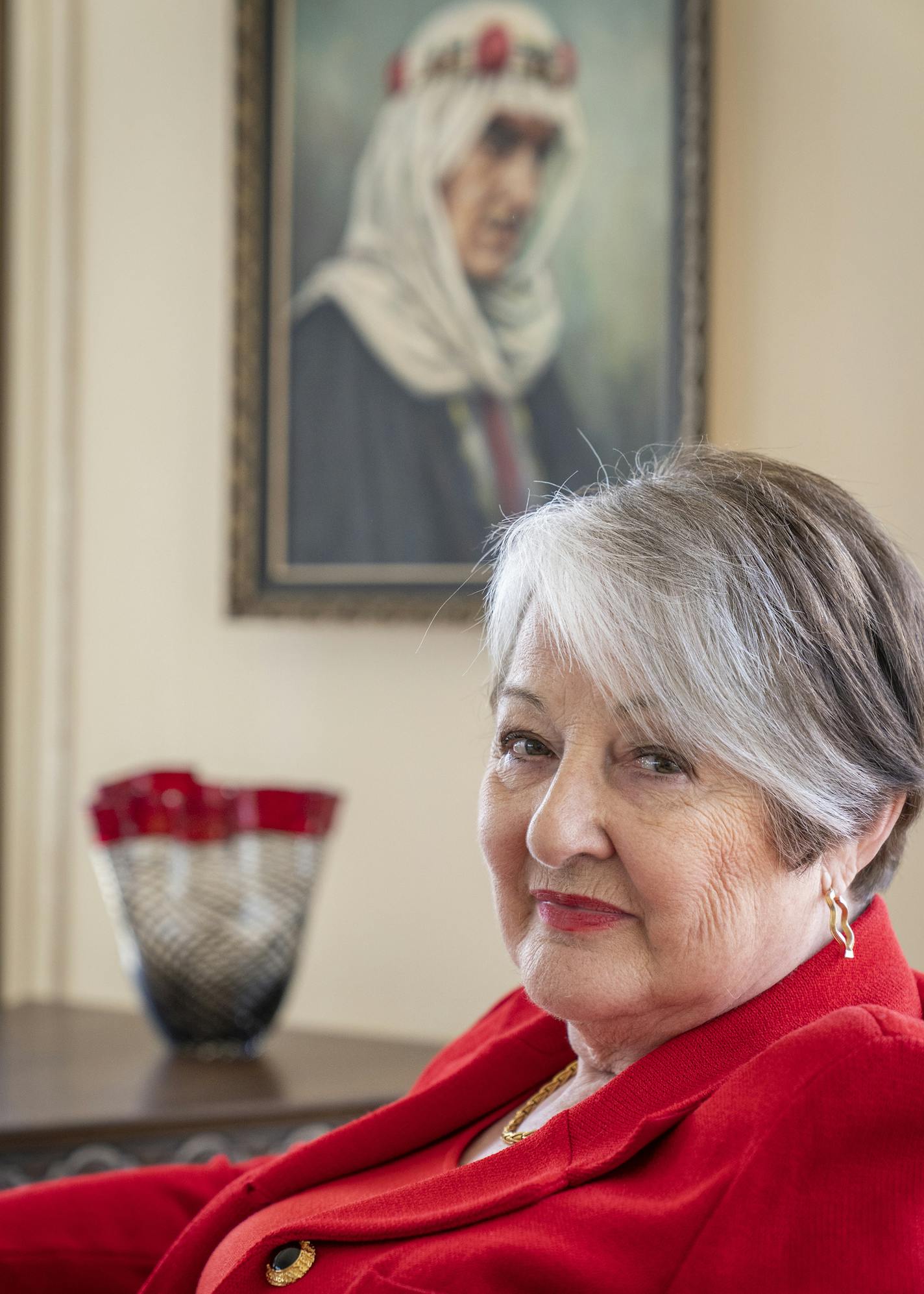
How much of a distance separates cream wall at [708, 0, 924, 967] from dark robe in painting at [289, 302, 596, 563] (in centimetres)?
33

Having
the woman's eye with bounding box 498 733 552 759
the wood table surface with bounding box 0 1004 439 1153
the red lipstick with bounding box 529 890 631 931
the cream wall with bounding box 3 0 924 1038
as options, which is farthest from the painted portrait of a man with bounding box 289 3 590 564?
the red lipstick with bounding box 529 890 631 931

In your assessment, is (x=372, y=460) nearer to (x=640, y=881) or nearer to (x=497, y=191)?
(x=497, y=191)

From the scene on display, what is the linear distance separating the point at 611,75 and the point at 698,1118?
165 cm

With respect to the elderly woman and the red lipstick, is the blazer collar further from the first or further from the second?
the red lipstick

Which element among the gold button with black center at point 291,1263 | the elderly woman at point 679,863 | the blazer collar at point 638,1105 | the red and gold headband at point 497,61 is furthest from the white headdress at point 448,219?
the gold button with black center at point 291,1263

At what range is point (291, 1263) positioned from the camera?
1146mm

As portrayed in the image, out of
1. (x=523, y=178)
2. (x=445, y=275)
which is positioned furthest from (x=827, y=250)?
(x=445, y=275)

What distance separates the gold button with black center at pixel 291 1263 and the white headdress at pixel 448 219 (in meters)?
1.40

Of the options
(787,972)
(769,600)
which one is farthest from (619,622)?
(787,972)

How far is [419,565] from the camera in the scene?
2312 mm

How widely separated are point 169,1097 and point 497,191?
1.44 meters

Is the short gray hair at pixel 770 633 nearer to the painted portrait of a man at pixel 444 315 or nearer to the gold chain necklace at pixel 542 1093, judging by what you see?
the gold chain necklace at pixel 542 1093

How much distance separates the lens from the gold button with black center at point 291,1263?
1.14 meters

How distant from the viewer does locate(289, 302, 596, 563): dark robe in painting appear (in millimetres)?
2273
